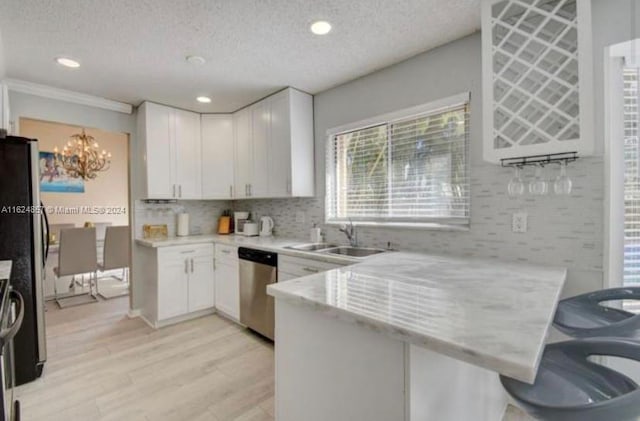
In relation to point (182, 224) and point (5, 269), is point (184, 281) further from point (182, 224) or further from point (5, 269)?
point (5, 269)

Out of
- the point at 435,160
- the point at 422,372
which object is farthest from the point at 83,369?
the point at 435,160

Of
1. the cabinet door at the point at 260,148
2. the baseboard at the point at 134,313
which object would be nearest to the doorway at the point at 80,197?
the baseboard at the point at 134,313

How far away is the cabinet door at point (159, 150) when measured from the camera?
3240 millimetres

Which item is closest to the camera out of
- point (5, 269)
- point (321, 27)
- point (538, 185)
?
point (538, 185)

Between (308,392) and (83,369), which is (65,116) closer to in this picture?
(83,369)

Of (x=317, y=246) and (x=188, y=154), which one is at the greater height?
(x=188, y=154)

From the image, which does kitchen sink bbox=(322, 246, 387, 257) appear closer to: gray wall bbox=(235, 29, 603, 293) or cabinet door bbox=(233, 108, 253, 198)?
gray wall bbox=(235, 29, 603, 293)

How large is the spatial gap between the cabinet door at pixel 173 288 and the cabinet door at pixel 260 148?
109 cm

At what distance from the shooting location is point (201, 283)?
10.9ft

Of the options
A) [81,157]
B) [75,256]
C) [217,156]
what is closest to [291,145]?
[217,156]

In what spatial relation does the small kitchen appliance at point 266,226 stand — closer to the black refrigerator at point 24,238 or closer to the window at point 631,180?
the black refrigerator at point 24,238

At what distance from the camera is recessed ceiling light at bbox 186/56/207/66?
2.30m

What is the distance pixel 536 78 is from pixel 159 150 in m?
3.38

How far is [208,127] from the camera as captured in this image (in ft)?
12.2
